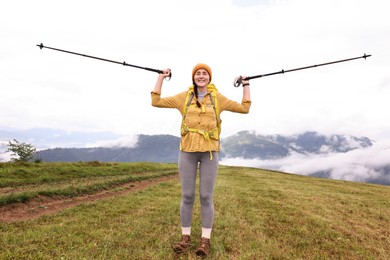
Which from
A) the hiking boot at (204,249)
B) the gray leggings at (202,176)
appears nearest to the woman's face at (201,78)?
the gray leggings at (202,176)

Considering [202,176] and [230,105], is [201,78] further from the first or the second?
[202,176]

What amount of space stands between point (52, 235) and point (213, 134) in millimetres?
4288

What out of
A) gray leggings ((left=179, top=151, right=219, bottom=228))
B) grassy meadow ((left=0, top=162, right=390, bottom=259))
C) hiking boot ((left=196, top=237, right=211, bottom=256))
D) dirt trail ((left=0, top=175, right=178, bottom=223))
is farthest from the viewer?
dirt trail ((left=0, top=175, right=178, bottom=223))

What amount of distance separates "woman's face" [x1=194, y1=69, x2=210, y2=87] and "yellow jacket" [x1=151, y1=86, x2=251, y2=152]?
0.86 ft

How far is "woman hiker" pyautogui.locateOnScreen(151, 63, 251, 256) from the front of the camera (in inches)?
265

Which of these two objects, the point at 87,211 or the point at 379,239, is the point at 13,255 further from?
the point at 379,239

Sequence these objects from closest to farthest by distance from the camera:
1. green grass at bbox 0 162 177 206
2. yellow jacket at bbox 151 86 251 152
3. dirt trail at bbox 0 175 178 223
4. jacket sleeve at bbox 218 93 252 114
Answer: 1. yellow jacket at bbox 151 86 251 152
2. jacket sleeve at bbox 218 93 252 114
3. dirt trail at bbox 0 175 178 223
4. green grass at bbox 0 162 177 206

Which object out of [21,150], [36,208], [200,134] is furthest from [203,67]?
[21,150]

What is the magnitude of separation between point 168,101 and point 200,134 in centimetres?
102

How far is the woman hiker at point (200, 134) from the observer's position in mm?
6738

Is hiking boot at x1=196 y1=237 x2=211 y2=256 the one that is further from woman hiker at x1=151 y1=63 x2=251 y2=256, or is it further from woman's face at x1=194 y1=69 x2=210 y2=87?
Answer: woman's face at x1=194 y1=69 x2=210 y2=87

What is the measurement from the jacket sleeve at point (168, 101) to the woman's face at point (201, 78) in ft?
1.32

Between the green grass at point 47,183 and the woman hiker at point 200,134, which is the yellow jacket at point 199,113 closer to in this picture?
the woman hiker at point 200,134

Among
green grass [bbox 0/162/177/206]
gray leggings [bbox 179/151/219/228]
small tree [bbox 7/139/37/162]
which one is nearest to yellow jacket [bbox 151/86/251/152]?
gray leggings [bbox 179/151/219/228]
